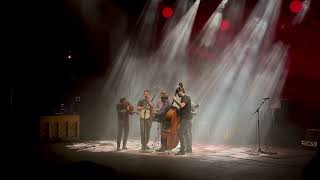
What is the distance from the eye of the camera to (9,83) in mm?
17781

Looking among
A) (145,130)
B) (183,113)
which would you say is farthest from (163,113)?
(145,130)

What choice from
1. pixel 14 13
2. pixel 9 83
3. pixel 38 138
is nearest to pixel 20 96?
pixel 9 83

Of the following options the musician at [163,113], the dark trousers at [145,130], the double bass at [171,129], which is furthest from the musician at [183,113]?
the dark trousers at [145,130]

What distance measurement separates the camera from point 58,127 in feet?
55.5

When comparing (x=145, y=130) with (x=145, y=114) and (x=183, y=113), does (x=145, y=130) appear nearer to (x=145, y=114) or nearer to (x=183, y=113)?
(x=145, y=114)

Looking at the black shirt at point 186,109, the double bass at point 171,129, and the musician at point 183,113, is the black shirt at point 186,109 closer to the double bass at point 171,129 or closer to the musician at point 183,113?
the musician at point 183,113

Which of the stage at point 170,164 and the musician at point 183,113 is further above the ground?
the musician at point 183,113

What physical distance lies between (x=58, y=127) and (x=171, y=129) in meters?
6.72

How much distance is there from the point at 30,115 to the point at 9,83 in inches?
70.0

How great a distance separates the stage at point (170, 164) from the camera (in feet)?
28.9

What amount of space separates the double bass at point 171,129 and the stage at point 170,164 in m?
0.39

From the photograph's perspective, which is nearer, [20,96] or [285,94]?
[285,94]

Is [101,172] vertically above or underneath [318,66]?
underneath

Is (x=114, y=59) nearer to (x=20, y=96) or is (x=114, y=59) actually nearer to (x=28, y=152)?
(x=20, y=96)
